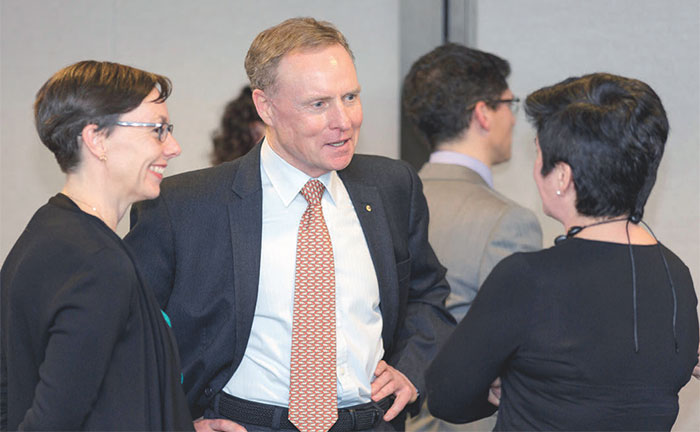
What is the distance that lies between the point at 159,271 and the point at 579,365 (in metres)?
1.11

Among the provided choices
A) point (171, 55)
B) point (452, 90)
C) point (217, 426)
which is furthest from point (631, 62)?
point (217, 426)

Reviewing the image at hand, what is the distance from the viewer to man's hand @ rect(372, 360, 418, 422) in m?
2.28

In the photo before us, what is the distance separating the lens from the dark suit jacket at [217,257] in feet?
7.09

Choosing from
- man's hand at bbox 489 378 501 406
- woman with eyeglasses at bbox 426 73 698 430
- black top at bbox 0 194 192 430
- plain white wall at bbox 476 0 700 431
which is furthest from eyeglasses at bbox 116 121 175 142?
plain white wall at bbox 476 0 700 431

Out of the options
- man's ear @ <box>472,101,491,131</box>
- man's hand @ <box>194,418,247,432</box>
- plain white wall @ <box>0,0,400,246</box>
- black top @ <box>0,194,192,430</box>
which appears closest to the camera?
black top @ <box>0,194,192,430</box>

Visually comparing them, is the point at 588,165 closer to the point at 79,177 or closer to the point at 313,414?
the point at 313,414

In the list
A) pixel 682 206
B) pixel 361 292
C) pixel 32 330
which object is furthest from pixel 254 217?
pixel 682 206

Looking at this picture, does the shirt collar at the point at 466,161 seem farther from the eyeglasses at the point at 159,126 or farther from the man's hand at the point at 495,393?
the eyeglasses at the point at 159,126

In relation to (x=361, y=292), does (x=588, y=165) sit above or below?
above

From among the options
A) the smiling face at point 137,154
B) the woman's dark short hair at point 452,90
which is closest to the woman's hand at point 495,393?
the smiling face at point 137,154

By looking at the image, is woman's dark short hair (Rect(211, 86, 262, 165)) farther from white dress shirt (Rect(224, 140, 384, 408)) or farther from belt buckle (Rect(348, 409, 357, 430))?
belt buckle (Rect(348, 409, 357, 430))

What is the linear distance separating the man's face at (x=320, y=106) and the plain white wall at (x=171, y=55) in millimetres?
1378

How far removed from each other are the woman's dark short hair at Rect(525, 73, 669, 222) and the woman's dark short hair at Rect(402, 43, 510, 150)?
3.98ft

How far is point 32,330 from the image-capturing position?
1721 millimetres
